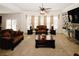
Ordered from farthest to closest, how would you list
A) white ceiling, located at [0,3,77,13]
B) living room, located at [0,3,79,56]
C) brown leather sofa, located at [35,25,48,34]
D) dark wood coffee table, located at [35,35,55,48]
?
brown leather sofa, located at [35,25,48,34], living room, located at [0,3,79,56], white ceiling, located at [0,3,77,13], dark wood coffee table, located at [35,35,55,48]

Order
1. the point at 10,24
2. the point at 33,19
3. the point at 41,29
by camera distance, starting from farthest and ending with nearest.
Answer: the point at 41,29 → the point at 10,24 → the point at 33,19

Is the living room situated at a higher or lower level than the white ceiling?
lower

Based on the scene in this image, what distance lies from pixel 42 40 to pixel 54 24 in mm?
2851

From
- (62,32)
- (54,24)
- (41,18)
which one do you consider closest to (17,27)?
(41,18)

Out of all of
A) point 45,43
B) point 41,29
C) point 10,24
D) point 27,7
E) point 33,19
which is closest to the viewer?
point 45,43

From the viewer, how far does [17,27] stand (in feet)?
29.2

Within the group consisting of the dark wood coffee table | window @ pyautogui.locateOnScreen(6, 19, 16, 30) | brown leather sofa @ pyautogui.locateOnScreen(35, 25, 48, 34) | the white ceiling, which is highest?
the white ceiling

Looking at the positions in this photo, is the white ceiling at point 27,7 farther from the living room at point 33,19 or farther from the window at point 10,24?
the window at point 10,24

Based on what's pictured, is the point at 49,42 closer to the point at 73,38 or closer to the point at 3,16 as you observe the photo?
the point at 73,38

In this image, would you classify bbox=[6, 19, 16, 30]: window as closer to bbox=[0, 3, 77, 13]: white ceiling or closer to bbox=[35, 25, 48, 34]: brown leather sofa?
bbox=[0, 3, 77, 13]: white ceiling

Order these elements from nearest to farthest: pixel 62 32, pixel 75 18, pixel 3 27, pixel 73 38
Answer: pixel 75 18, pixel 73 38, pixel 3 27, pixel 62 32

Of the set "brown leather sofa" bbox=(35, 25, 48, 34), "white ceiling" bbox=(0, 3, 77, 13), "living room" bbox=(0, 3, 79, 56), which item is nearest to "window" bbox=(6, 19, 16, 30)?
"living room" bbox=(0, 3, 79, 56)

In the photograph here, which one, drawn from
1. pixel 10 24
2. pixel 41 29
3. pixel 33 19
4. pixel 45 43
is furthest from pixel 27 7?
pixel 45 43

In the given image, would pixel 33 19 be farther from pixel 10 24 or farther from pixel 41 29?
pixel 10 24
